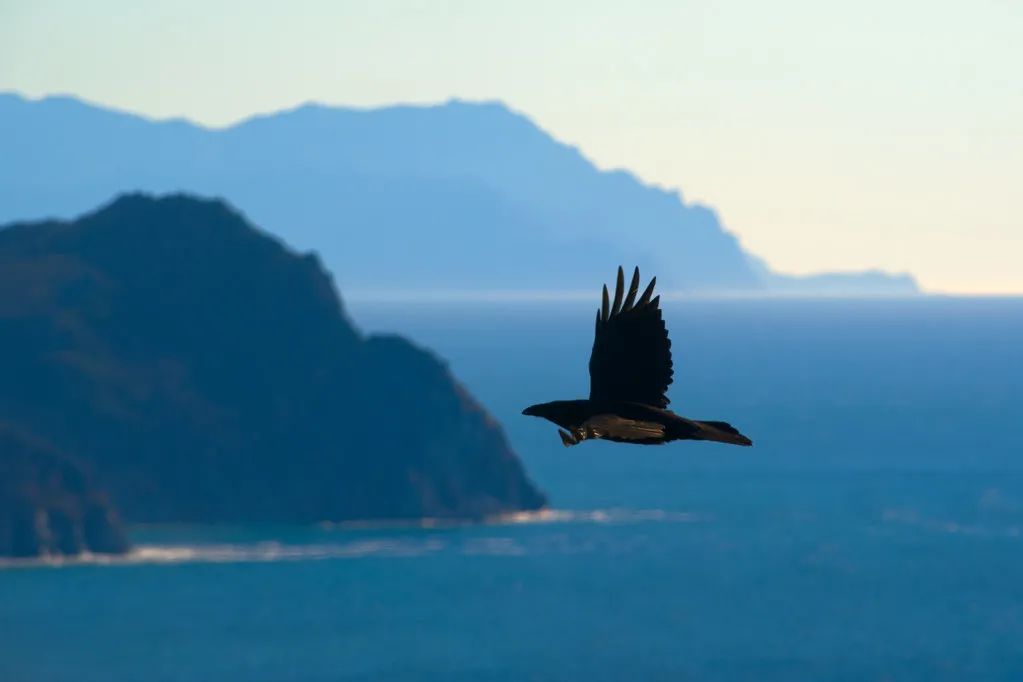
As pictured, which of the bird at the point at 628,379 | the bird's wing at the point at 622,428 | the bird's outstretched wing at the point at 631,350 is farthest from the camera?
the bird's outstretched wing at the point at 631,350

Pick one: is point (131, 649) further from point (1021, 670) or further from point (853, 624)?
point (1021, 670)

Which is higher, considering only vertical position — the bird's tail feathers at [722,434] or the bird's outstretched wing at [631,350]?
the bird's outstretched wing at [631,350]

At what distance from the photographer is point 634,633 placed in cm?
18538

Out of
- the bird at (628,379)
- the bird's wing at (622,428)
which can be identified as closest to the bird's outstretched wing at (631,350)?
the bird at (628,379)

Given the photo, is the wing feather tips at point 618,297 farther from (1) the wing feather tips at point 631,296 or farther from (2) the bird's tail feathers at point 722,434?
(2) the bird's tail feathers at point 722,434

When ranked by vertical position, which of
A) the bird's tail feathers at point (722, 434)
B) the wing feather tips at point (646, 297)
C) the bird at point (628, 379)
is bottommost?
the bird's tail feathers at point (722, 434)

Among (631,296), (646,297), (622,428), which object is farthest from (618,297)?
(622,428)

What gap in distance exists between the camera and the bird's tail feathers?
14609 mm

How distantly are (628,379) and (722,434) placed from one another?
7.26 feet

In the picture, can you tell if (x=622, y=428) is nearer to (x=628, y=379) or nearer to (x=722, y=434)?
(x=722, y=434)

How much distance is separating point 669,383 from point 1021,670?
6282 inches

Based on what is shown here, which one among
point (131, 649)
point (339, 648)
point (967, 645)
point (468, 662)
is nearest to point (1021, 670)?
point (967, 645)

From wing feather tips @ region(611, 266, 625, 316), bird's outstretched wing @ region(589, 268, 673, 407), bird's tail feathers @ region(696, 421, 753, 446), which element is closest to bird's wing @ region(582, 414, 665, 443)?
bird's tail feathers @ region(696, 421, 753, 446)

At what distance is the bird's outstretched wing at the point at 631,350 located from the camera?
16672 millimetres
